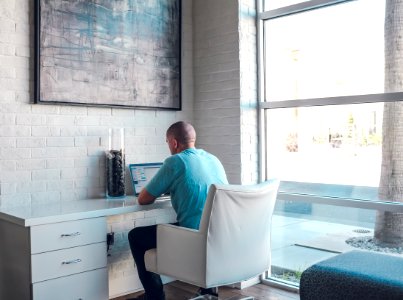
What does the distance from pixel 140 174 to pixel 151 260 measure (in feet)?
3.04

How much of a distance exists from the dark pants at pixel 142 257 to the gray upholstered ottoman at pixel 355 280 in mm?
1345

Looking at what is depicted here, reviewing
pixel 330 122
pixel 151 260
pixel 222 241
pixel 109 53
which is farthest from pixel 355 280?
pixel 109 53

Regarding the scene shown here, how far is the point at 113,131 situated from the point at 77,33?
2.48ft

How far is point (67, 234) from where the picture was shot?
2584mm

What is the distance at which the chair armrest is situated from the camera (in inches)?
99.0

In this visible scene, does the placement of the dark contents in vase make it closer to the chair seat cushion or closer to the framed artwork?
the framed artwork

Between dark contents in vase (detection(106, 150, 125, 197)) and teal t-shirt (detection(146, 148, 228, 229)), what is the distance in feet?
1.77

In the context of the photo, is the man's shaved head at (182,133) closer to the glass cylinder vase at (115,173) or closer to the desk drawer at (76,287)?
the glass cylinder vase at (115,173)

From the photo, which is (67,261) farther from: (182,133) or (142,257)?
(182,133)

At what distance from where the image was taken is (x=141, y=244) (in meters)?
2.88

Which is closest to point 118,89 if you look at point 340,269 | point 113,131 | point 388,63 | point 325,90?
point 113,131

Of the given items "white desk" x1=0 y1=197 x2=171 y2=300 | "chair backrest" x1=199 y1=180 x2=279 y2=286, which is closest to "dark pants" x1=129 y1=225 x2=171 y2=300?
"white desk" x1=0 y1=197 x2=171 y2=300

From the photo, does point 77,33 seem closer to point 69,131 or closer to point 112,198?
point 69,131

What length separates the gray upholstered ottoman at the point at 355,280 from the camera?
1563mm
